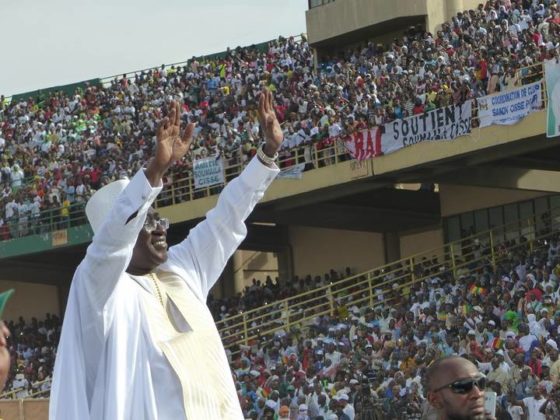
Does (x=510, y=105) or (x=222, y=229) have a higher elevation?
(x=510, y=105)

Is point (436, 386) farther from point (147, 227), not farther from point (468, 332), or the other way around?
point (468, 332)

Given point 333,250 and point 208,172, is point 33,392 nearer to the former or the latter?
point 208,172

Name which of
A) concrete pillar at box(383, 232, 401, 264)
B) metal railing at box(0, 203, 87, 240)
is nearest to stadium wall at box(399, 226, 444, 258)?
concrete pillar at box(383, 232, 401, 264)

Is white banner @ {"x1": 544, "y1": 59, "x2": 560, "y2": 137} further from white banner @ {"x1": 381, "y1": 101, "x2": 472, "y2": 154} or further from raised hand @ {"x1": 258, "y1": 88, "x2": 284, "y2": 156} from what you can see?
raised hand @ {"x1": 258, "y1": 88, "x2": 284, "y2": 156}

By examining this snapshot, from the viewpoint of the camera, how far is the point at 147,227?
6.44m

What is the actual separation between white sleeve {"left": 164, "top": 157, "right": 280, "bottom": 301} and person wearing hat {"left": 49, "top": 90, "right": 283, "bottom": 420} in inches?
4.9

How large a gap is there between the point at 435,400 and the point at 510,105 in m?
18.9

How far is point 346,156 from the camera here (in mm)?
27688

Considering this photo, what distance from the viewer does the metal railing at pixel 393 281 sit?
25734mm

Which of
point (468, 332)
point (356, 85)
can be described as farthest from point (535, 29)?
point (468, 332)

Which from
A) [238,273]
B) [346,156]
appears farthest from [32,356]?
[346,156]

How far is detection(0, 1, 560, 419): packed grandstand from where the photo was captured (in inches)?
805

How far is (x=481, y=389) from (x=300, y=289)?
24150 mm

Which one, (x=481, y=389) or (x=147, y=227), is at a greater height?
(x=147, y=227)
